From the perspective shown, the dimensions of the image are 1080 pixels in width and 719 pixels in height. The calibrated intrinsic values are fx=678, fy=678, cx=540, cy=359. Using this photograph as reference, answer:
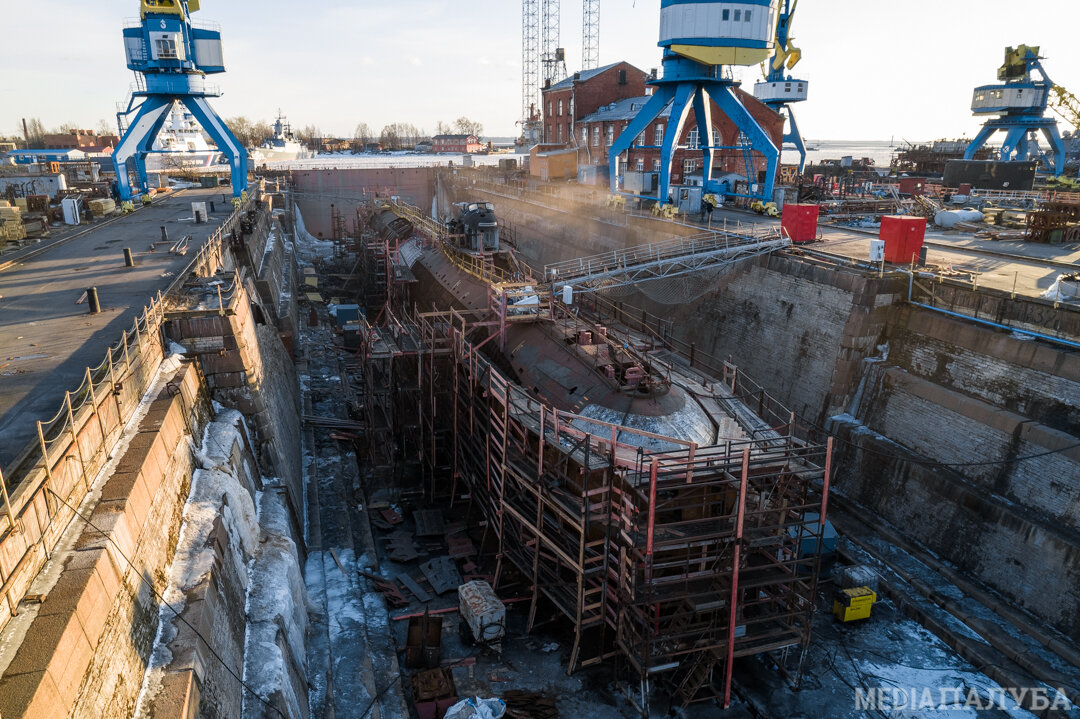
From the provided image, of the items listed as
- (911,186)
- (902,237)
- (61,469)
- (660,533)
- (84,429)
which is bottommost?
(660,533)

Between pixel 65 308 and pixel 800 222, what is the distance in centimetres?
2733

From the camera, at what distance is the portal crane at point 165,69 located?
133 feet

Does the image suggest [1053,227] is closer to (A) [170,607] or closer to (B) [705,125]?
(B) [705,125]

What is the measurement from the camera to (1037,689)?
14531 mm

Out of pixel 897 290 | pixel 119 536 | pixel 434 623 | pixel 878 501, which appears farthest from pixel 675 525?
pixel 897 290

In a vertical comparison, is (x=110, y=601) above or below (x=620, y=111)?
below

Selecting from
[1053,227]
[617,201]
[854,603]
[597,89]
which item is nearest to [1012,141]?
[1053,227]

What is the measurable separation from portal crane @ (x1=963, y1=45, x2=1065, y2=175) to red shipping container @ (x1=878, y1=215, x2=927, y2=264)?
45082mm

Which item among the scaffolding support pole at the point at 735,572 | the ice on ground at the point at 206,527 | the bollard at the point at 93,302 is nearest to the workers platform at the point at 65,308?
the bollard at the point at 93,302

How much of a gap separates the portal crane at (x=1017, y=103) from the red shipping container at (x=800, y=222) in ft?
138

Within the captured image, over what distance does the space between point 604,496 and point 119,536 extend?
28.4 feet

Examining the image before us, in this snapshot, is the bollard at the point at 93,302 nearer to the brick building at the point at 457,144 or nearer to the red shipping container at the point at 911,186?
the red shipping container at the point at 911,186

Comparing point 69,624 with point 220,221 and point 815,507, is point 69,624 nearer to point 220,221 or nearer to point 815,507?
point 815,507

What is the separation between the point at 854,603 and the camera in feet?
54.6
